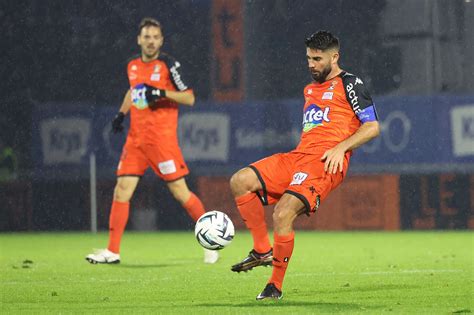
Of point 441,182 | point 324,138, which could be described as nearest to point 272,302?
point 324,138

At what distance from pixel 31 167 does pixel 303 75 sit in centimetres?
397

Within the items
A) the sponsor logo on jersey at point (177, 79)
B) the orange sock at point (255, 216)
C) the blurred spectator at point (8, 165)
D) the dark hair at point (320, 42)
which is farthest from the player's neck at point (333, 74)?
the blurred spectator at point (8, 165)

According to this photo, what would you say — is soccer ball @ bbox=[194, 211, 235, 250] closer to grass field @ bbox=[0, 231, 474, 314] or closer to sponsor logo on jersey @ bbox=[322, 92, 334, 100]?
grass field @ bbox=[0, 231, 474, 314]

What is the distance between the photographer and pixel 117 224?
11.0m

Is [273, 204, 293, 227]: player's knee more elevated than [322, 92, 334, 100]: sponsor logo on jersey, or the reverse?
[322, 92, 334, 100]: sponsor logo on jersey

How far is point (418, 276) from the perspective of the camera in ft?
30.9

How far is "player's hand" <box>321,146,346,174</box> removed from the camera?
755 centimetres

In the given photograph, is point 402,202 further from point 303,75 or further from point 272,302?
point 272,302

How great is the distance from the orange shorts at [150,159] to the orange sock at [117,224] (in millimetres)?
290

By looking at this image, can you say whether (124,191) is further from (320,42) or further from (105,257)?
(320,42)

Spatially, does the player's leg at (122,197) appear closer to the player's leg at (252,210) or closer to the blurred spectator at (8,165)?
the player's leg at (252,210)

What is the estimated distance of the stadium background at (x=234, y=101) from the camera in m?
16.4

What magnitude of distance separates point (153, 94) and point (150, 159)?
0.69 metres

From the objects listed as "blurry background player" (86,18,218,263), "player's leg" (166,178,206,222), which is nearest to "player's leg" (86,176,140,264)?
"blurry background player" (86,18,218,263)
